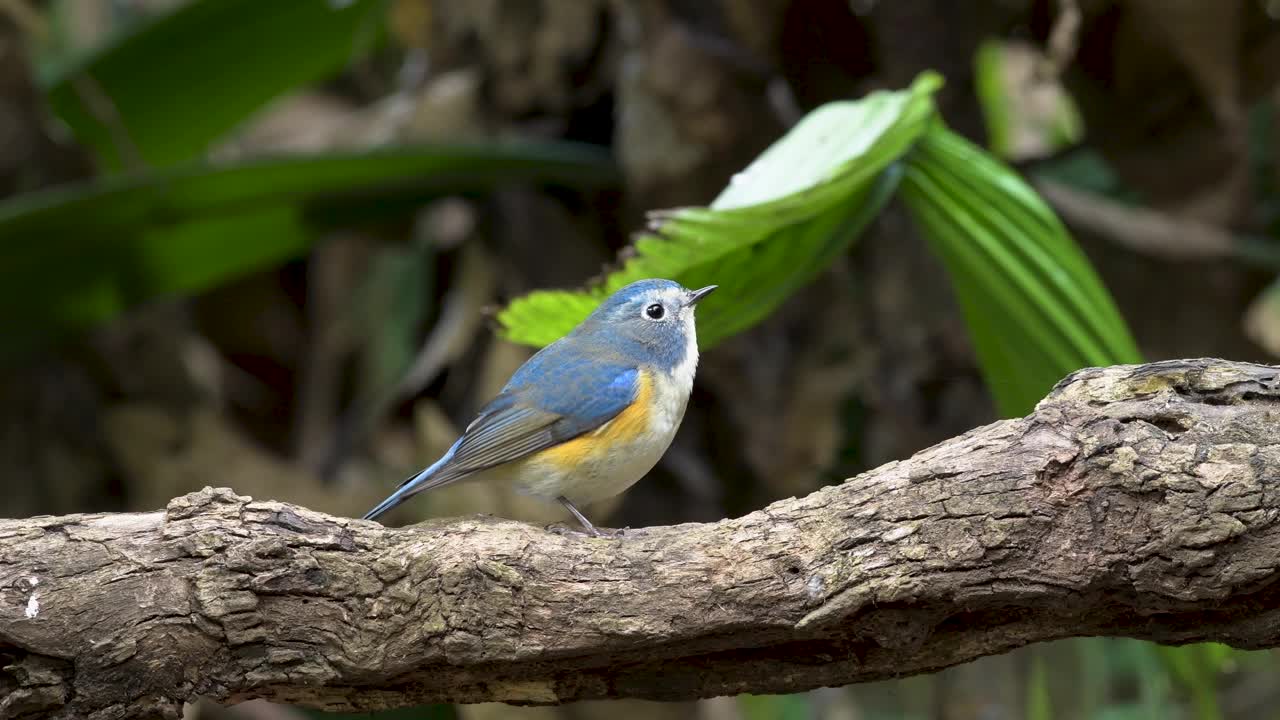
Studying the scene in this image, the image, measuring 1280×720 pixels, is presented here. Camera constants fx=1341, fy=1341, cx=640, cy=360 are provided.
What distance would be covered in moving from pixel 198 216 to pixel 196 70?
62 centimetres

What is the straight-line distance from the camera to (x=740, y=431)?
473 centimetres

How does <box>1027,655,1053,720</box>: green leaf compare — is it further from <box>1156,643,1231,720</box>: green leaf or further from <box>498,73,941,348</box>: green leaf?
<box>498,73,941,348</box>: green leaf

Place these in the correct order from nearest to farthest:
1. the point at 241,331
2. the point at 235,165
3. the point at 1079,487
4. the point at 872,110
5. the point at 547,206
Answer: the point at 1079,487 → the point at 872,110 → the point at 235,165 → the point at 547,206 → the point at 241,331

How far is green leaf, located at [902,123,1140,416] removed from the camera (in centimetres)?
301

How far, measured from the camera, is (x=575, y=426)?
2.94 meters

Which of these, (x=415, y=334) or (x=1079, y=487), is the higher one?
(x=415, y=334)

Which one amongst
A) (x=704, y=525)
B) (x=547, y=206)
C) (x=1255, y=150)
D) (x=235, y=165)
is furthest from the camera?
(x=547, y=206)

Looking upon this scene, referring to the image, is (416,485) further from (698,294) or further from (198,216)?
(198,216)

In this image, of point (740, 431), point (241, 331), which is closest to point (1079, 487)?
point (740, 431)

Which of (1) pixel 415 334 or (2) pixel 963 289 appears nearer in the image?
(2) pixel 963 289

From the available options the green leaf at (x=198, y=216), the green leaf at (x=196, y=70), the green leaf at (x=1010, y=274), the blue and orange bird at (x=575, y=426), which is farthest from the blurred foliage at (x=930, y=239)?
the green leaf at (x=196, y=70)

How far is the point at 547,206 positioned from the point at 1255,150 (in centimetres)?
259

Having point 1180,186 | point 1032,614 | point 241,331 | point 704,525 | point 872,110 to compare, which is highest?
point 241,331

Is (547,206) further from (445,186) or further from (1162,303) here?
(1162,303)
